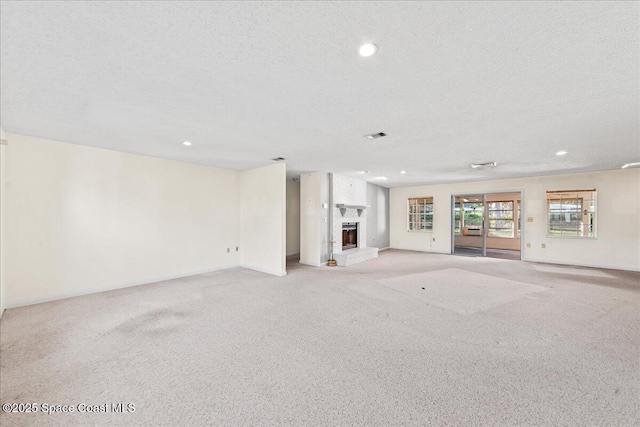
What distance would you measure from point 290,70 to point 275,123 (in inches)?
46.6

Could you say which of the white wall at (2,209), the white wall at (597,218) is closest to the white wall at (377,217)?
the white wall at (597,218)

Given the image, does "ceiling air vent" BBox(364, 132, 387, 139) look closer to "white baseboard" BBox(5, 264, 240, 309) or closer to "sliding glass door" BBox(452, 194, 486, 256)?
"white baseboard" BBox(5, 264, 240, 309)

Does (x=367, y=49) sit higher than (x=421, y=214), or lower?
higher

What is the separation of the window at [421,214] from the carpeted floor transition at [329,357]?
5102mm

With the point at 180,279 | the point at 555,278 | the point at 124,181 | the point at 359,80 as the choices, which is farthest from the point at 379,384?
the point at 555,278

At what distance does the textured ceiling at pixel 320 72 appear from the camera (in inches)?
56.4

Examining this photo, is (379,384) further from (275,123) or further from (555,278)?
(555,278)

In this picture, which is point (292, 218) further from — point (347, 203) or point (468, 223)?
point (468, 223)

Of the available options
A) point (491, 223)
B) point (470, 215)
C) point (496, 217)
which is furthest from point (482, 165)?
point (491, 223)

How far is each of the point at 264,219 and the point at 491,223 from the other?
30.0 feet

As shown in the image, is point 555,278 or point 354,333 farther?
point 555,278

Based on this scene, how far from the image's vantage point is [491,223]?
33.1 ft

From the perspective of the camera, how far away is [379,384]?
200 cm

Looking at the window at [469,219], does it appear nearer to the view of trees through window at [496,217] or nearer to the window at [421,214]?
the view of trees through window at [496,217]
